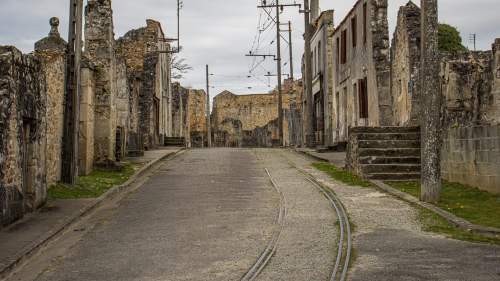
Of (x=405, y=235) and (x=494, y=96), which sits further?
(x=494, y=96)

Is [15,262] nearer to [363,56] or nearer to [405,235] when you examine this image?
[405,235]

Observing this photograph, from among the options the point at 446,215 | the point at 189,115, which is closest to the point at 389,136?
the point at 446,215

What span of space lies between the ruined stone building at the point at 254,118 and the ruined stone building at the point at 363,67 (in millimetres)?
16604

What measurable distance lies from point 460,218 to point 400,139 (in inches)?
323

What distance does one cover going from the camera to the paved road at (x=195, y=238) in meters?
7.55

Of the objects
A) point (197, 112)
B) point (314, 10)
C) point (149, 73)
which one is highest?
point (314, 10)

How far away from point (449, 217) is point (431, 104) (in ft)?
Answer: 9.23

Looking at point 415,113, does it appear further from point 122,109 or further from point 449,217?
point 122,109

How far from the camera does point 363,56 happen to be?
26.9 m

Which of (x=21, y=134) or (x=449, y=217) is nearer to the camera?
(x=449, y=217)

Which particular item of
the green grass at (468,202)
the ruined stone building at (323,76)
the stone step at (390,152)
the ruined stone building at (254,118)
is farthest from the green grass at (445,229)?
the ruined stone building at (254,118)

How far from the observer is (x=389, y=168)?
1753 centimetres

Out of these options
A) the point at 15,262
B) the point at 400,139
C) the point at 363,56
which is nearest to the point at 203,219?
the point at 15,262

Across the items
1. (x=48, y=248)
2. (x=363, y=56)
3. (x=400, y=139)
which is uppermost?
(x=363, y=56)
